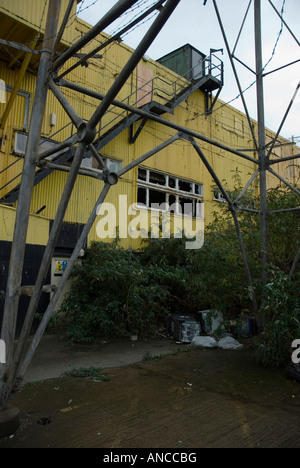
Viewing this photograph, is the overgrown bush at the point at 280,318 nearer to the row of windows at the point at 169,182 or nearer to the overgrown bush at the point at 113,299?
the overgrown bush at the point at 113,299

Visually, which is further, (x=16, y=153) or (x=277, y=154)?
(x=277, y=154)

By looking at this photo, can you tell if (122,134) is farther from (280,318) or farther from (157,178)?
(280,318)

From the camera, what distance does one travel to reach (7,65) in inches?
359

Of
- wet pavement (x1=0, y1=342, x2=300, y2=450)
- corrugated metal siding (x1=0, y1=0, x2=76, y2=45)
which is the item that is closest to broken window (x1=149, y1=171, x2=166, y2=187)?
corrugated metal siding (x1=0, y1=0, x2=76, y2=45)

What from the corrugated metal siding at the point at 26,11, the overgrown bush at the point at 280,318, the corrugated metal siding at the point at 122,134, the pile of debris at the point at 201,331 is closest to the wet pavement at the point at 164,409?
the overgrown bush at the point at 280,318

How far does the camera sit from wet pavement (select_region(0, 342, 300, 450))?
3.31m

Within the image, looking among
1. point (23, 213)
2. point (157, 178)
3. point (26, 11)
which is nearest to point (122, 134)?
point (157, 178)

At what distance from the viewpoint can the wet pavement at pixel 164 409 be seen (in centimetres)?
331

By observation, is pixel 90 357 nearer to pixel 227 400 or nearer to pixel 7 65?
pixel 227 400

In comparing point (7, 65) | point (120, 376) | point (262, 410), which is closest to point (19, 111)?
point (7, 65)

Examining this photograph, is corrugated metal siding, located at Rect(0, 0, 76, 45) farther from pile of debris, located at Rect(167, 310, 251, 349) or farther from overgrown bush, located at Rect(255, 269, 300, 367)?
pile of debris, located at Rect(167, 310, 251, 349)

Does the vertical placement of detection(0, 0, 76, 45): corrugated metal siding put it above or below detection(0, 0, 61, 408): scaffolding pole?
above

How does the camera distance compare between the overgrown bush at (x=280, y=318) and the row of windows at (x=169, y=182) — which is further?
the row of windows at (x=169, y=182)

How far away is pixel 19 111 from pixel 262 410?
30.1 ft
